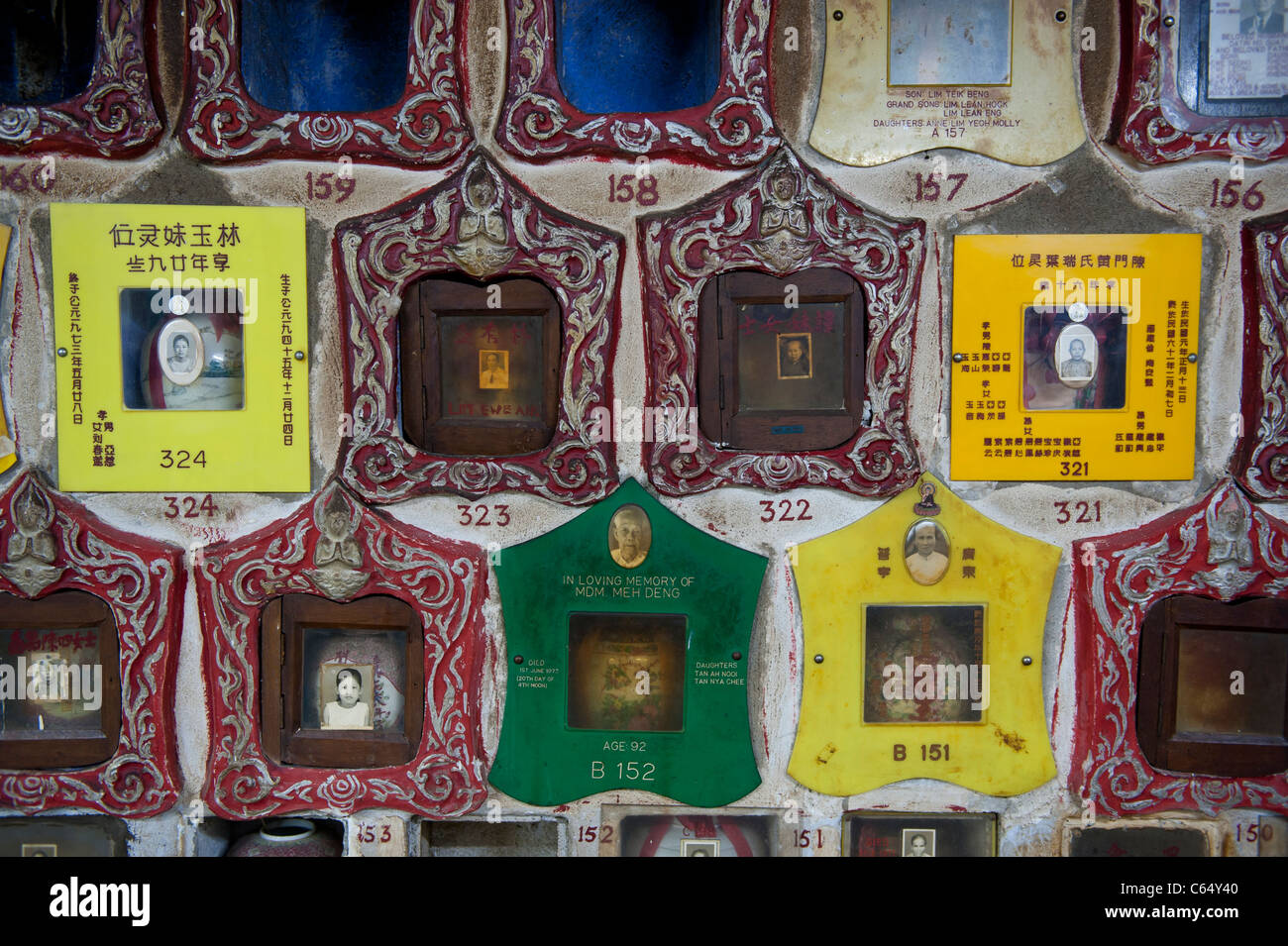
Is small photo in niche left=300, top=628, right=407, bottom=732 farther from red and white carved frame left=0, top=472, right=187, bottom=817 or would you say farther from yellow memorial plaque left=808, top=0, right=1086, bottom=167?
yellow memorial plaque left=808, top=0, right=1086, bottom=167

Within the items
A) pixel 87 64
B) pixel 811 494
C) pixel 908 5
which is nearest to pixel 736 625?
pixel 811 494

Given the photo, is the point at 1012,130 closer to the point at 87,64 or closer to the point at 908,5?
the point at 908,5

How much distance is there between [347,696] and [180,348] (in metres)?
1.65

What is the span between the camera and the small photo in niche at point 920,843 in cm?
359

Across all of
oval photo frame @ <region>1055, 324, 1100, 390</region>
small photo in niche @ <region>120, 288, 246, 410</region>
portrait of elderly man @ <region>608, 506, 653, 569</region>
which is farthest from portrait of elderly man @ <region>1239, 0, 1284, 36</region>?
small photo in niche @ <region>120, 288, 246, 410</region>

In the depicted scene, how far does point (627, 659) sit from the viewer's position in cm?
358

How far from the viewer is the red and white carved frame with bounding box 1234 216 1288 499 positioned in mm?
3389

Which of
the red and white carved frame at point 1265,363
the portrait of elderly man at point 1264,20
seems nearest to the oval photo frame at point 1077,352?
the red and white carved frame at point 1265,363

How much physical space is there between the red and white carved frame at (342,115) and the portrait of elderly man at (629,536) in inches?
65.6

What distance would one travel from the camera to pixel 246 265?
3.46m

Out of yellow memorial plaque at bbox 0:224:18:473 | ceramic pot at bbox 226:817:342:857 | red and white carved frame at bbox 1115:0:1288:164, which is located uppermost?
red and white carved frame at bbox 1115:0:1288:164

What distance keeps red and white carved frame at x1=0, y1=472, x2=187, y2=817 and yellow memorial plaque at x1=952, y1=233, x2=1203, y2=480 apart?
136 inches

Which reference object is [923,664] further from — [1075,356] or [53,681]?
[53,681]

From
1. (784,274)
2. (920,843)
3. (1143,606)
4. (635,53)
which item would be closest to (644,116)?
(635,53)
